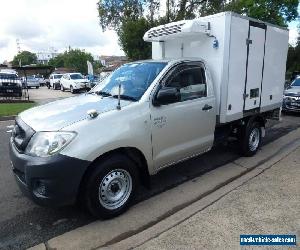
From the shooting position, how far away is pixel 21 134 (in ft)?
12.6

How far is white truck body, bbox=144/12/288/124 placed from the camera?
5277 mm

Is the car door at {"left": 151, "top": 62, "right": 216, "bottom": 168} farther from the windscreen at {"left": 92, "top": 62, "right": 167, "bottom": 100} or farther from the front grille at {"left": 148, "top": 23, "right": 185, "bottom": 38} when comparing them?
the front grille at {"left": 148, "top": 23, "right": 185, "bottom": 38}

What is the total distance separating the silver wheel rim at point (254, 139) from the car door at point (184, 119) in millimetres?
1496

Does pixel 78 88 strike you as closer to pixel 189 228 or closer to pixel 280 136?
pixel 280 136

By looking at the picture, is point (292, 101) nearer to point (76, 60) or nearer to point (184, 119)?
point (184, 119)

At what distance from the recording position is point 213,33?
534 cm

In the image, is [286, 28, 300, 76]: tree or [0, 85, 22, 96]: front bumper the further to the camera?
[286, 28, 300, 76]: tree

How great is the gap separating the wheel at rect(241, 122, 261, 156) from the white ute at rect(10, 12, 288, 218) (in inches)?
0.8

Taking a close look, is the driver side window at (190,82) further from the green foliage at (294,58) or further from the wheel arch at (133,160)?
the green foliage at (294,58)

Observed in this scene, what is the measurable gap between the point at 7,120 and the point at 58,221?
8269 mm

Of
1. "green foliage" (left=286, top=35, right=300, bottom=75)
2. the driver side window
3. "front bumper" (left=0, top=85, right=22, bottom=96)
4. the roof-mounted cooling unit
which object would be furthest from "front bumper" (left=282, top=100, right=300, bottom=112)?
"green foliage" (left=286, top=35, right=300, bottom=75)

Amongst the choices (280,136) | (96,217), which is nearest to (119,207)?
(96,217)

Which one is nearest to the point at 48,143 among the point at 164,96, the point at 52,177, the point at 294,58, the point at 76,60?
the point at 52,177

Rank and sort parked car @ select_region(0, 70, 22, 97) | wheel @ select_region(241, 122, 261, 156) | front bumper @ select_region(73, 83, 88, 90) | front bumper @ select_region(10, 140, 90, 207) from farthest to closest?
front bumper @ select_region(73, 83, 88, 90)
parked car @ select_region(0, 70, 22, 97)
wheel @ select_region(241, 122, 261, 156)
front bumper @ select_region(10, 140, 90, 207)
